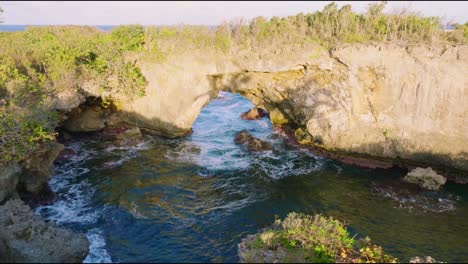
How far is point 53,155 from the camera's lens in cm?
1856

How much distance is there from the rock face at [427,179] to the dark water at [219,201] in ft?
1.61

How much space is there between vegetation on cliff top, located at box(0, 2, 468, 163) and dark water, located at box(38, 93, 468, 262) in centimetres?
456

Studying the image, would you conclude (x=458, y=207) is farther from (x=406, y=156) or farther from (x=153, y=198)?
(x=153, y=198)

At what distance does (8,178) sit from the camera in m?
15.0

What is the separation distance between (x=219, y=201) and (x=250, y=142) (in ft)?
27.5

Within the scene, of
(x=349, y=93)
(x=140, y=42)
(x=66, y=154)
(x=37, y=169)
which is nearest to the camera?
(x=37, y=169)

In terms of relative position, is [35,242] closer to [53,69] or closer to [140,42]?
[53,69]

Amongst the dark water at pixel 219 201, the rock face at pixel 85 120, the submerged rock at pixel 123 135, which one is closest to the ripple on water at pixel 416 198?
the dark water at pixel 219 201

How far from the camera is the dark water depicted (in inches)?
566

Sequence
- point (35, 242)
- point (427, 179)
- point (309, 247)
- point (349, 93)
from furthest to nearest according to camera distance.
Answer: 1. point (349, 93)
2. point (427, 179)
3. point (35, 242)
4. point (309, 247)

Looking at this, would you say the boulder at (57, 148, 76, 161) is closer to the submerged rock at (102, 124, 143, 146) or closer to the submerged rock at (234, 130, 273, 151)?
the submerged rock at (102, 124, 143, 146)

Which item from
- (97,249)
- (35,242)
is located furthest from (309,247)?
(35,242)

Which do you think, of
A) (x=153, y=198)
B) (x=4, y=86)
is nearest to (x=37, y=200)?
(x=153, y=198)

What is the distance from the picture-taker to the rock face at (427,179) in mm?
19688
